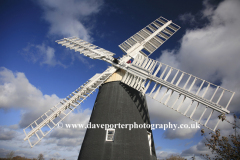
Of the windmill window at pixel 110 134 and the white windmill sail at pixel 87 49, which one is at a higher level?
the white windmill sail at pixel 87 49

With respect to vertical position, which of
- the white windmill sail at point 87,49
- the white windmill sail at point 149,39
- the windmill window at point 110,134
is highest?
the white windmill sail at point 149,39

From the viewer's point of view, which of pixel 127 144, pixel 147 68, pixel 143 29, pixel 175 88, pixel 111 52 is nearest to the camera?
pixel 127 144

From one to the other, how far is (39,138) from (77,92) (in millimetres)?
3516

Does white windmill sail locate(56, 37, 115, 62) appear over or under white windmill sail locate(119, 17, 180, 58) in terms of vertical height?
under

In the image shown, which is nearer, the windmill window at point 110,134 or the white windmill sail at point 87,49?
the windmill window at point 110,134

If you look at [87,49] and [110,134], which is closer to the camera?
[110,134]

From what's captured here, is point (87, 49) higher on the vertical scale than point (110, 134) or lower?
higher

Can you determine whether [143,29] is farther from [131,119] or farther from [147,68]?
[131,119]

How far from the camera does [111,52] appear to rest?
39.0 ft

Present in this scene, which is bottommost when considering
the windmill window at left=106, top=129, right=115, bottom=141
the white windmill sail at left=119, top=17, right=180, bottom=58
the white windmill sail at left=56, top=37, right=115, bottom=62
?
the windmill window at left=106, top=129, right=115, bottom=141

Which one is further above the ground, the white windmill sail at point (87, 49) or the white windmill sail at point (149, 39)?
the white windmill sail at point (149, 39)

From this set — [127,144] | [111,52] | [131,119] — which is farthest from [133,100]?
[111,52]

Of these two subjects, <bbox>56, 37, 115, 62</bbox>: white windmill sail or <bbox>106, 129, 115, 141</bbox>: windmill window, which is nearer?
<bbox>106, 129, 115, 141</bbox>: windmill window

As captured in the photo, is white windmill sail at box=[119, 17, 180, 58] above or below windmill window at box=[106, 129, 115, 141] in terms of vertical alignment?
above
